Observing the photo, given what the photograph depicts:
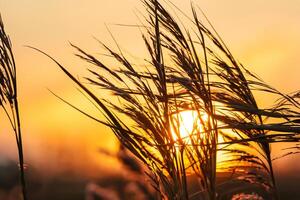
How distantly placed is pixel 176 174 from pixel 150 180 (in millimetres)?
368

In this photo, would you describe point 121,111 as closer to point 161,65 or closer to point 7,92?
point 161,65

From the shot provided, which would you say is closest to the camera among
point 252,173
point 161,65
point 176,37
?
point 161,65

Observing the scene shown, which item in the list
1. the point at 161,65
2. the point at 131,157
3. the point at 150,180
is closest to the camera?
the point at 161,65

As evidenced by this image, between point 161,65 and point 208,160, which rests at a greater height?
point 161,65

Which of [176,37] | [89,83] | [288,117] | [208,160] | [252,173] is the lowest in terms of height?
[252,173]

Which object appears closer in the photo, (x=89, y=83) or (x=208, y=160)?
(x=89, y=83)

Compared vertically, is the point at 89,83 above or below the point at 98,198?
above

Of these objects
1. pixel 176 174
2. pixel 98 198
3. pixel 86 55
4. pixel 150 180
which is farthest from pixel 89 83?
pixel 98 198

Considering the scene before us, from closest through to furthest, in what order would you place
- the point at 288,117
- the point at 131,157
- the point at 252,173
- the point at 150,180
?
the point at 288,117
the point at 150,180
the point at 131,157
the point at 252,173

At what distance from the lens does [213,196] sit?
7.92ft

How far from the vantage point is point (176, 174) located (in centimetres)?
228

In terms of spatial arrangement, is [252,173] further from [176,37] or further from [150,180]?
[176,37]

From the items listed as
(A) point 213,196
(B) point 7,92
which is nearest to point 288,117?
(A) point 213,196

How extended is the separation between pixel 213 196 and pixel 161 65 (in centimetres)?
67
